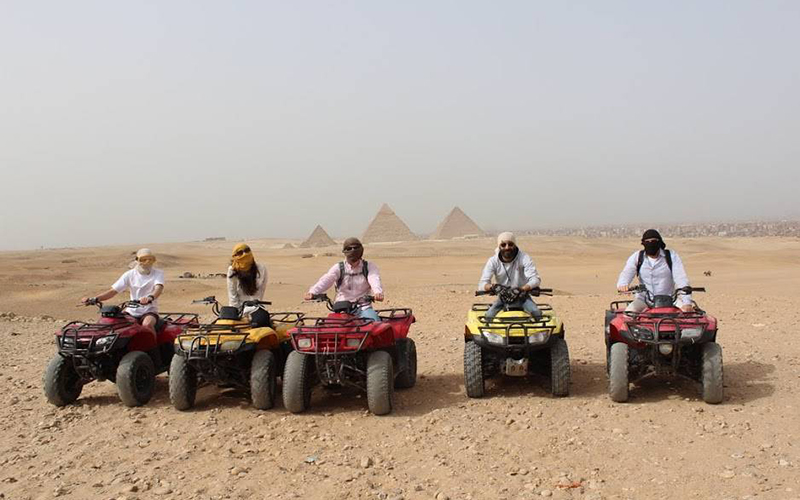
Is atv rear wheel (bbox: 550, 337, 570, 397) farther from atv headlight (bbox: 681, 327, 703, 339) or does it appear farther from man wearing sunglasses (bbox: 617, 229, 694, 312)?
atv headlight (bbox: 681, 327, 703, 339)

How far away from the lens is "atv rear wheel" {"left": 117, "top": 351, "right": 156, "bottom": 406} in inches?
265

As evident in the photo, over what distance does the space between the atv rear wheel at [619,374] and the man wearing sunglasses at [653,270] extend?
29.9 inches

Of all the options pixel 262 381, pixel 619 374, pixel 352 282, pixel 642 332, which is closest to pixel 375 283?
pixel 352 282

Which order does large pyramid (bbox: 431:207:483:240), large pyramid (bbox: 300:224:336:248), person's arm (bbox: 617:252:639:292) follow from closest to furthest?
1. person's arm (bbox: 617:252:639:292)
2. large pyramid (bbox: 300:224:336:248)
3. large pyramid (bbox: 431:207:483:240)

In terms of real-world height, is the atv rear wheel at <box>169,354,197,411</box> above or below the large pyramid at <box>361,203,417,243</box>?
below

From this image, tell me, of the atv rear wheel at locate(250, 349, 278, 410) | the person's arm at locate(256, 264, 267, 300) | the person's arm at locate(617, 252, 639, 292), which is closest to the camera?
the atv rear wheel at locate(250, 349, 278, 410)

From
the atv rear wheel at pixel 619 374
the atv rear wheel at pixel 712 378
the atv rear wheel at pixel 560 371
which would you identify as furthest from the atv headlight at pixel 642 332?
the atv rear wheel at pixel 560 371

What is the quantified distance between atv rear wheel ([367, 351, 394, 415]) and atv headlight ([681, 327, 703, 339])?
8.66ft

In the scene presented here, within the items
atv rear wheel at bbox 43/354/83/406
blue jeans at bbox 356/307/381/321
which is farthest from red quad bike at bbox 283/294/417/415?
atv rear wheel at bbox 43/354/83/406

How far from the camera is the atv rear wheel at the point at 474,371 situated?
21.9ft

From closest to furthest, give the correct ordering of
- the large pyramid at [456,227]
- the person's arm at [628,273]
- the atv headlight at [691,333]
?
the atv headlight at [691,333]
the person's arm at [628,273]
the large pyramid at [456,227]

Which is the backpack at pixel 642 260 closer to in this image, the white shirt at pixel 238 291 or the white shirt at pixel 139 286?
the white shirt at pixel 238 291

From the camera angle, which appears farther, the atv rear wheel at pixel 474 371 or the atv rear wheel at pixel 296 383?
the atv rear wheel at pixel 474 371

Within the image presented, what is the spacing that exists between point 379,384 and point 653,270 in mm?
3119
